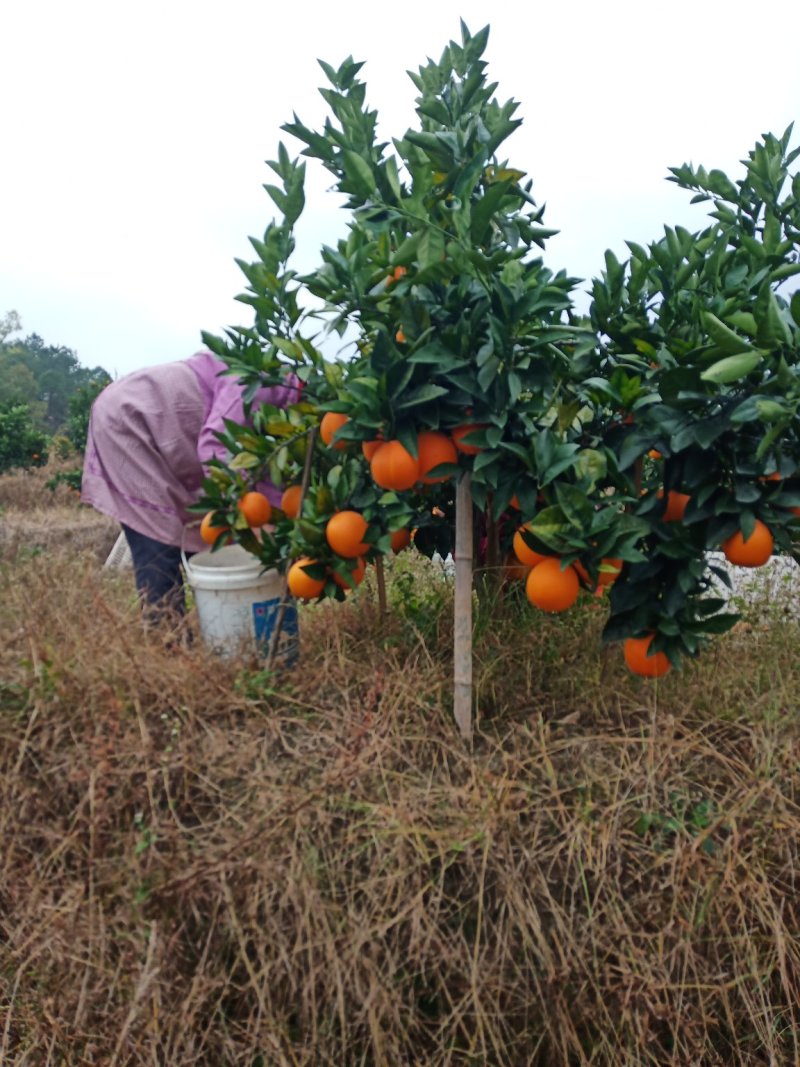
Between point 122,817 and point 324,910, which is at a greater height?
point 122,817

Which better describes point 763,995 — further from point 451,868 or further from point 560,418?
point 560,418

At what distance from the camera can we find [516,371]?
5.19 ft

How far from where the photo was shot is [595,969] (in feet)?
4.63

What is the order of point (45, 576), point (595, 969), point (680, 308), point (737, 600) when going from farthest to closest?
point (737, 600) < point (45, 576) < point (680, 308) < point (595, 969)

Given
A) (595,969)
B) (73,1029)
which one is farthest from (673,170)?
(73,1029)

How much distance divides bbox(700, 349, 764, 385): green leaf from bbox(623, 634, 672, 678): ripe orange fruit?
58cm

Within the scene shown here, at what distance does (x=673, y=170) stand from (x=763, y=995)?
2114mm

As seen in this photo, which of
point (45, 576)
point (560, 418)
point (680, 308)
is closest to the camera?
point (560, 418)

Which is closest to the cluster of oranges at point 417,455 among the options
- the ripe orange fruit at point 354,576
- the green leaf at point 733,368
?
the ripe orange fruit at point 354,576

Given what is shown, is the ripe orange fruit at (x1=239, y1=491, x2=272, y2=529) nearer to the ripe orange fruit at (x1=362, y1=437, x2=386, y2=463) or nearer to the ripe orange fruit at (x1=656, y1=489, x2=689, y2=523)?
the ripe orange fruit at (x1=362, y1=437, x2=386, y2=463)

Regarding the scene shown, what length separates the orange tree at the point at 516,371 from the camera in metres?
1.49

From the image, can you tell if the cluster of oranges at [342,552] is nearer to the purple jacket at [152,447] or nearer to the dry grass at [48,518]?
the purple jacket at [152,447]

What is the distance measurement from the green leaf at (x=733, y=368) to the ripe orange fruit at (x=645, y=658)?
1.90ft

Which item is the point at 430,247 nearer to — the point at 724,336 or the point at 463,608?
the point at 724,336
